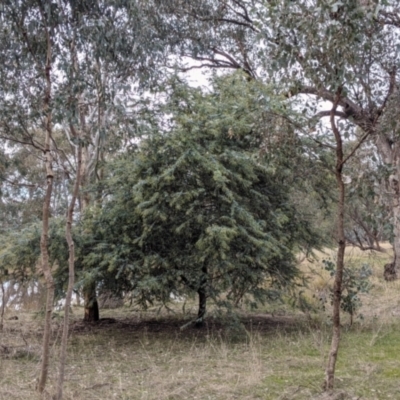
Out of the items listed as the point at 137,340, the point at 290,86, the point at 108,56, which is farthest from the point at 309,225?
the point at 108,56

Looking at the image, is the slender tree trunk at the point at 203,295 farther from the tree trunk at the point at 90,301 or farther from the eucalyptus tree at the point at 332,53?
the eucalyptus tree at the point at 332,53

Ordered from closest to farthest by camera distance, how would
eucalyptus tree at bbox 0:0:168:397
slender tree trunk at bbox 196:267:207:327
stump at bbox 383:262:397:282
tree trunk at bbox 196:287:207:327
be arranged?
eucalyptus tree at bbox 0:0:168:397
slender tree trunk at bbox 196:267:207:327
tree trunk at bbox 196:287:207:327
stump at bbox 383:262:397:282

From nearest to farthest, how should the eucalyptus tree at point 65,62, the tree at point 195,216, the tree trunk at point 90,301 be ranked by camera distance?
the eucalyptus tree at point 65,62
the tree at point 195,216
the tree trunk at point 90,301

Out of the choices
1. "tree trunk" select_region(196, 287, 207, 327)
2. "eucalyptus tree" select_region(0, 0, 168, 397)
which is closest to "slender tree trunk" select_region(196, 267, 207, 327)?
"tree trunk" select_region(196, 287, 207, 327)

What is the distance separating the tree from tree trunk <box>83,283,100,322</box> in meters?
0.68

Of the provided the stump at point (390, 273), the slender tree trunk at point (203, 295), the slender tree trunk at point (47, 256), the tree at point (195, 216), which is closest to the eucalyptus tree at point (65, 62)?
the slender tree trunk at point (47, 256)

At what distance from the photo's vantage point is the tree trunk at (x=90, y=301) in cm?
881

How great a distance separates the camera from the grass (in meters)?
5.12

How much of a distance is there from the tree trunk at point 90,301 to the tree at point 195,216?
682 millimetres

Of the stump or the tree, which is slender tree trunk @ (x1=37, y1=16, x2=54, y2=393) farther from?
the stump

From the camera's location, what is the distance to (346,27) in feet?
13.6

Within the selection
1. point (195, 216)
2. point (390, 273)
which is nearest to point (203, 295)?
point (195, 216)

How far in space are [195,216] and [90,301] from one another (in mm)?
2882

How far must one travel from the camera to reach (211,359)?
Result: 22.2ft
